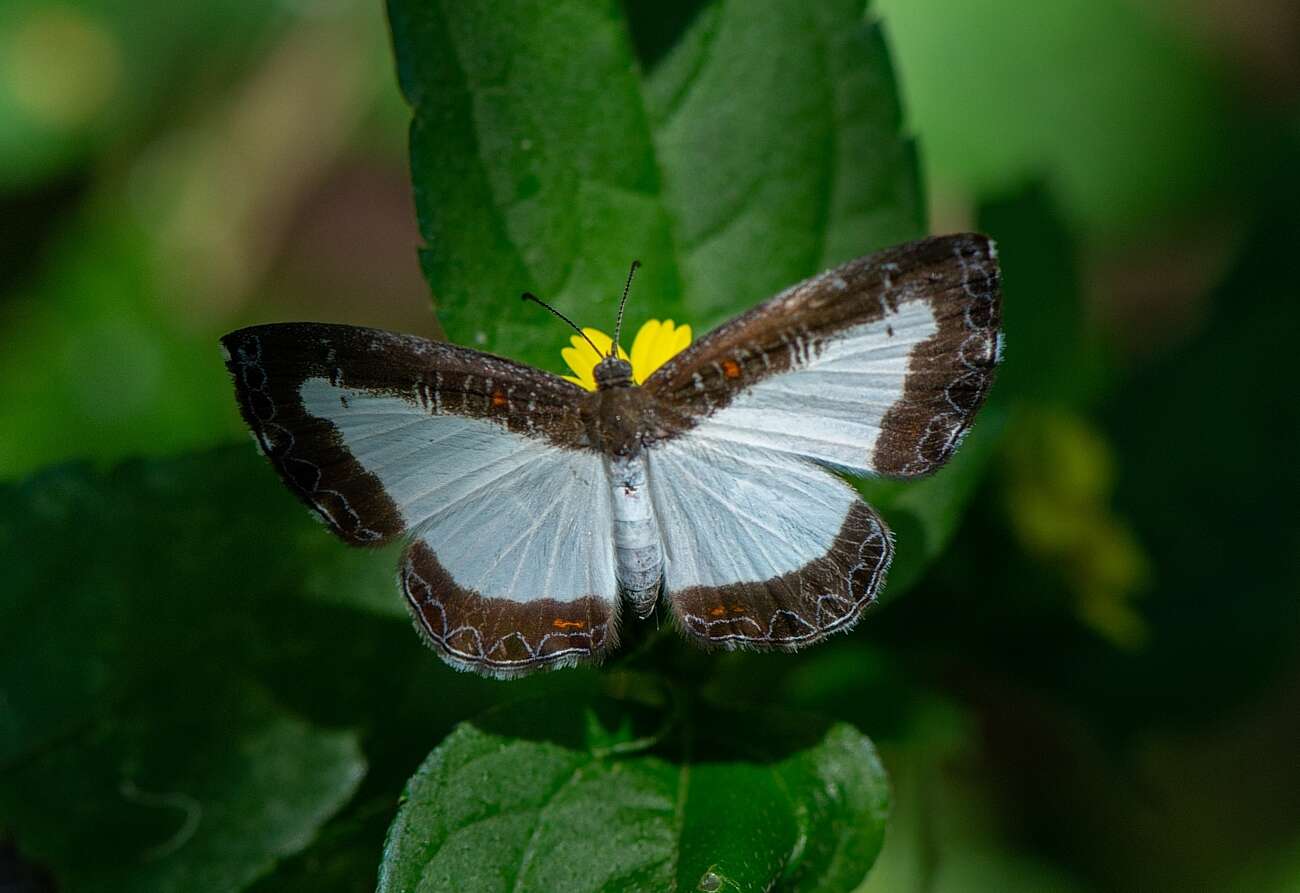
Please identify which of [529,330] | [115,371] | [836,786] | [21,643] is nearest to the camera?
[836,786]

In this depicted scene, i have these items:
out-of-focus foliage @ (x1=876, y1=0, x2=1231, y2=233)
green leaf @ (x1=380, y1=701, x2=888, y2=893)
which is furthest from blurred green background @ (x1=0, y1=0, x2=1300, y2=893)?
green leaf @ (x1=380, y1=701, x2=888, y2=893)

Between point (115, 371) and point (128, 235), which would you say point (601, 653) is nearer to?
point (115, 371)

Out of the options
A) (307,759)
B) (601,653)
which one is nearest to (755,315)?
(601,653)

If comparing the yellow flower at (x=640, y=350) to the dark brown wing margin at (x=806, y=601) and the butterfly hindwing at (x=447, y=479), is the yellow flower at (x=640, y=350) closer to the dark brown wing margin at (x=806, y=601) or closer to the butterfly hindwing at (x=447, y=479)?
the butterfly hindwing at (x=447, y=479)

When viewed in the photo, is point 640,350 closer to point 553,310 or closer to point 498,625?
point 553,310

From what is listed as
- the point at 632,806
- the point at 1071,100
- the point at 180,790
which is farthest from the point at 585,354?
the point at 1071,100

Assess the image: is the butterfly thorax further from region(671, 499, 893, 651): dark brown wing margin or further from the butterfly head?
region(671, 499, 893, 651): dark brown wing margin
